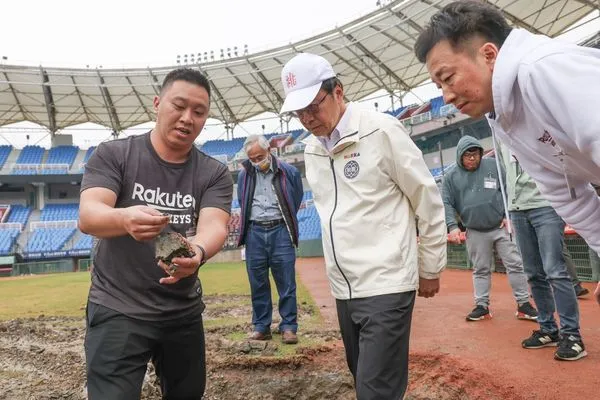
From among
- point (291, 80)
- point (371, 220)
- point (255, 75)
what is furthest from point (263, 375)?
point (255, 75)

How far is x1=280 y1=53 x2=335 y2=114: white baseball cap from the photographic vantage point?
224 centimetres

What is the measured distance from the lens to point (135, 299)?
201 cm

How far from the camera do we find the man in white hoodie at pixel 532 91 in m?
1.07

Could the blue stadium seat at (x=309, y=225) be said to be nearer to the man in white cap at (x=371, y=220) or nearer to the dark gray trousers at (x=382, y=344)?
the man in white cap at (x=371, y=220)

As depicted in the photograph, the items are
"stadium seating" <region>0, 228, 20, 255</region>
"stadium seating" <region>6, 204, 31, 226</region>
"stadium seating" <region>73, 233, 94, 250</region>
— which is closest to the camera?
"stadium seating" <region>0, 228, 20, 255</region>

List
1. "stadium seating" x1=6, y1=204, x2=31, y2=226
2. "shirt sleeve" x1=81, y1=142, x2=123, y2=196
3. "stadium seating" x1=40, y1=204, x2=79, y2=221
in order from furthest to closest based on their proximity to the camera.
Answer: "stadium seating" x1=40, y1=204, x2=79, y2=221 < "stadium seating" x1=6, y1=204, x2=31, y2=226 < "shirt sleeve" x1=81, y1=142, x2=123, y2=196

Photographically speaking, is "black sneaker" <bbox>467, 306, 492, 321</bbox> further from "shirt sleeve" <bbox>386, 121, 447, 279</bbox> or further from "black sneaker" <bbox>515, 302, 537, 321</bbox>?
"shirt sleeve" <bbox>386, 121, 447, 279</bbox>

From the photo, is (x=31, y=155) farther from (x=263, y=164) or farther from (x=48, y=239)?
→ (x=263, y=164)

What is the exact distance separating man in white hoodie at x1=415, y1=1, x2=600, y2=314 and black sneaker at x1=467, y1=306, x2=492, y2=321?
11.6 feet

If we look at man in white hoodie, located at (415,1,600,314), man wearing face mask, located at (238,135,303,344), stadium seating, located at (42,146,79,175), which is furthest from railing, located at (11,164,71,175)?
man in white hoodie, located at (415,1,600,314)

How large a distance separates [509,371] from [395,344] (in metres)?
1.60

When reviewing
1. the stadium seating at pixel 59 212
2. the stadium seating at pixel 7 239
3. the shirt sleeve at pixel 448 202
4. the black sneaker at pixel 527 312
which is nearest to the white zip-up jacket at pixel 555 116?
the shirt sleeve at pixel 448 202

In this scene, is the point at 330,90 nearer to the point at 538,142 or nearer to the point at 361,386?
the point at 538,142

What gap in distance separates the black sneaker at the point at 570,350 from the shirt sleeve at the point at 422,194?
173cm
